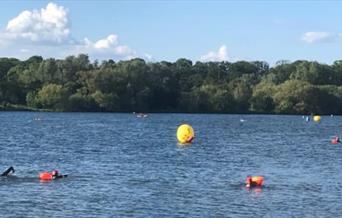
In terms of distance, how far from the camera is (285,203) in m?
35.8

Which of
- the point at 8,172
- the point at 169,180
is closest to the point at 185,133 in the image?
the point at 169,180

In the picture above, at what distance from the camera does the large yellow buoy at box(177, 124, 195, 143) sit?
239 feet

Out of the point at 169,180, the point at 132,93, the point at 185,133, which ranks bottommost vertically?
the point at 169,180

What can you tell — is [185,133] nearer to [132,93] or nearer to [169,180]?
[169,180]

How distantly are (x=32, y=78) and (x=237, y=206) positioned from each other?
164826mm

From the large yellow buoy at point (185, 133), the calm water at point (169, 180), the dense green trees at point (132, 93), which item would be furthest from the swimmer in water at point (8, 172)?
the dense green trees at point (132, 93)

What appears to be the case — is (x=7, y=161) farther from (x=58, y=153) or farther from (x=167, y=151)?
(x=167, y=151)

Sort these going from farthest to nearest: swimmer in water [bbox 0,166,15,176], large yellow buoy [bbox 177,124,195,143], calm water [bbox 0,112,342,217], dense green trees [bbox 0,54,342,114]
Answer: dense green trees [bbox 0,54,342,114]
large yellow buoy [bbox 177,124,195,143]
swimmer in water [bbox 0,166,15,176]
calm water [bbox 0,112,342,217]

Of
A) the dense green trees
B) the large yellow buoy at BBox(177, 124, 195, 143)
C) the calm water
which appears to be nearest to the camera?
the calm water

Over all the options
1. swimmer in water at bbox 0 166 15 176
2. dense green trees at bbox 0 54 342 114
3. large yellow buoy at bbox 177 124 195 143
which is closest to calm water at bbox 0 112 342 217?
swimmer in water at bbox 0 166 15 176

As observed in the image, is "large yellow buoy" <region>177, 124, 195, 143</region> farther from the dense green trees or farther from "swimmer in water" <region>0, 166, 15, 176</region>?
the dense green trees

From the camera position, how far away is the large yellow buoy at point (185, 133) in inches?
2869

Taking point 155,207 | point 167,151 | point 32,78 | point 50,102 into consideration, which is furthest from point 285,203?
point 32,78

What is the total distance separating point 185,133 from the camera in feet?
241
